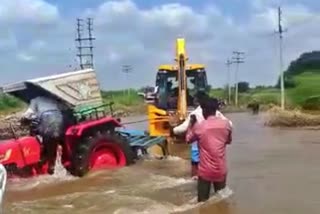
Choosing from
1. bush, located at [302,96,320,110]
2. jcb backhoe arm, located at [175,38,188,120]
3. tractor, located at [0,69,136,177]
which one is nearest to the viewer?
tractor, located at [0,69,136,177]

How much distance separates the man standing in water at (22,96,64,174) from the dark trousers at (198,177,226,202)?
13.1 ft

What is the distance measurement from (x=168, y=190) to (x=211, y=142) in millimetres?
2586

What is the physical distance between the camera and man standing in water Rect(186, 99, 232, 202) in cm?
962

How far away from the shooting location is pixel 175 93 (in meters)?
23.5

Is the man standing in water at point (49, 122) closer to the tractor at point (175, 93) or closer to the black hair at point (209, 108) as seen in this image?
the black hair at point (209, 108)

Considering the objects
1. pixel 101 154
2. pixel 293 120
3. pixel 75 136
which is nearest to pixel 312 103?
pixel 293 120

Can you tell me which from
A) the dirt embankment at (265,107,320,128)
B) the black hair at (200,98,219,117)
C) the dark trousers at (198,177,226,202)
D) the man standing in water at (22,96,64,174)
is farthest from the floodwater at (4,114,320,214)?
the dirt embankment at (265,107,320,128)

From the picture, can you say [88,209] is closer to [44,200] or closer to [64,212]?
[64,212]

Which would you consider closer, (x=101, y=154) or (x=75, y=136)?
(x=75, y=136)

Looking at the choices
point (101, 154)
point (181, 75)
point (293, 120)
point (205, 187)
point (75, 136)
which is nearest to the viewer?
point (205, 187)

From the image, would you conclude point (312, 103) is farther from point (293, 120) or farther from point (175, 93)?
point (175, 93)

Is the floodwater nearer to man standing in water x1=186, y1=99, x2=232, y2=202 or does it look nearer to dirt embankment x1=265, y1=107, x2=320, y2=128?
man standing in water x1=186, y1=99, x2=232, y2=202

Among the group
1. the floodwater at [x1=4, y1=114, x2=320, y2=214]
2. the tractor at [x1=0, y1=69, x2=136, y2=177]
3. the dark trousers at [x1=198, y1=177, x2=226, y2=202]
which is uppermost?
the tractor at [x1=0, y1=69, x2=136, y2=177]

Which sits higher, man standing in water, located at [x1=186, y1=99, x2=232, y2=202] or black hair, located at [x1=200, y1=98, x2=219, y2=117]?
black hair, located at [x1=200, y1=98, x2=219, y2=117]
